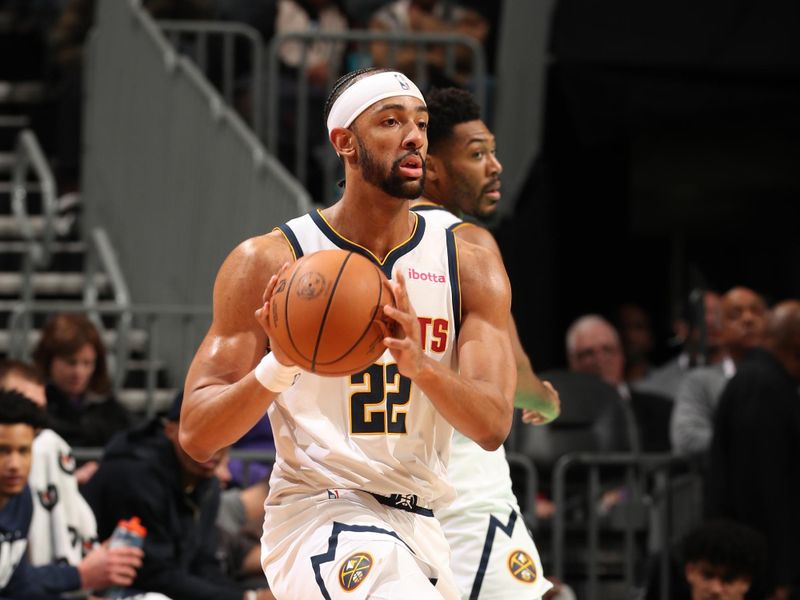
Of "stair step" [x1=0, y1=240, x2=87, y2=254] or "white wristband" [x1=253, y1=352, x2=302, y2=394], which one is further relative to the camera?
"stair step" [x1=0, y1=240, x2=87, y2=254]

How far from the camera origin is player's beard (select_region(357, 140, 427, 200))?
4.70 meters

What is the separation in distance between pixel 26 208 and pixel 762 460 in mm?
7499

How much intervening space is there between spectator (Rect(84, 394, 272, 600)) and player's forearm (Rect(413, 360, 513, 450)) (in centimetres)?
339

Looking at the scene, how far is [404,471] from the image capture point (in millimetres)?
4703

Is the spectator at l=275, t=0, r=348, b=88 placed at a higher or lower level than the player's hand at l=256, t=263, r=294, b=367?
higher

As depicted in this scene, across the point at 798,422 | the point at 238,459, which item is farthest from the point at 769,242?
the point at 238,459

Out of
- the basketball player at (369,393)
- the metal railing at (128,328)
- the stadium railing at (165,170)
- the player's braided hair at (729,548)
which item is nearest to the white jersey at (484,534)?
the basketball player at (369,393)

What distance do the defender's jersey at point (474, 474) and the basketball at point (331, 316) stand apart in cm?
139

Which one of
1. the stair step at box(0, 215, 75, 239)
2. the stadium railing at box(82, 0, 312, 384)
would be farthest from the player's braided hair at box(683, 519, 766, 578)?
the stair step at box(0, 215, 75, 239)

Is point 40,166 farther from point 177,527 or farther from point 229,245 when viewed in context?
point 177,527

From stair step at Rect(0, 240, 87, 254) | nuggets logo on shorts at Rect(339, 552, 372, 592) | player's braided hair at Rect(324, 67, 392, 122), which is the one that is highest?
player's braided hair at Rect(324, 67, 392, 122)

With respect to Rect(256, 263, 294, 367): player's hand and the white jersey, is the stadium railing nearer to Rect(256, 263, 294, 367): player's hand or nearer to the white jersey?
the white jersey

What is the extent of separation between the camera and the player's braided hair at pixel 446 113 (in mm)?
5957

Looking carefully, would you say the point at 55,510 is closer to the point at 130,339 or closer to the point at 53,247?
the point at 130,339
